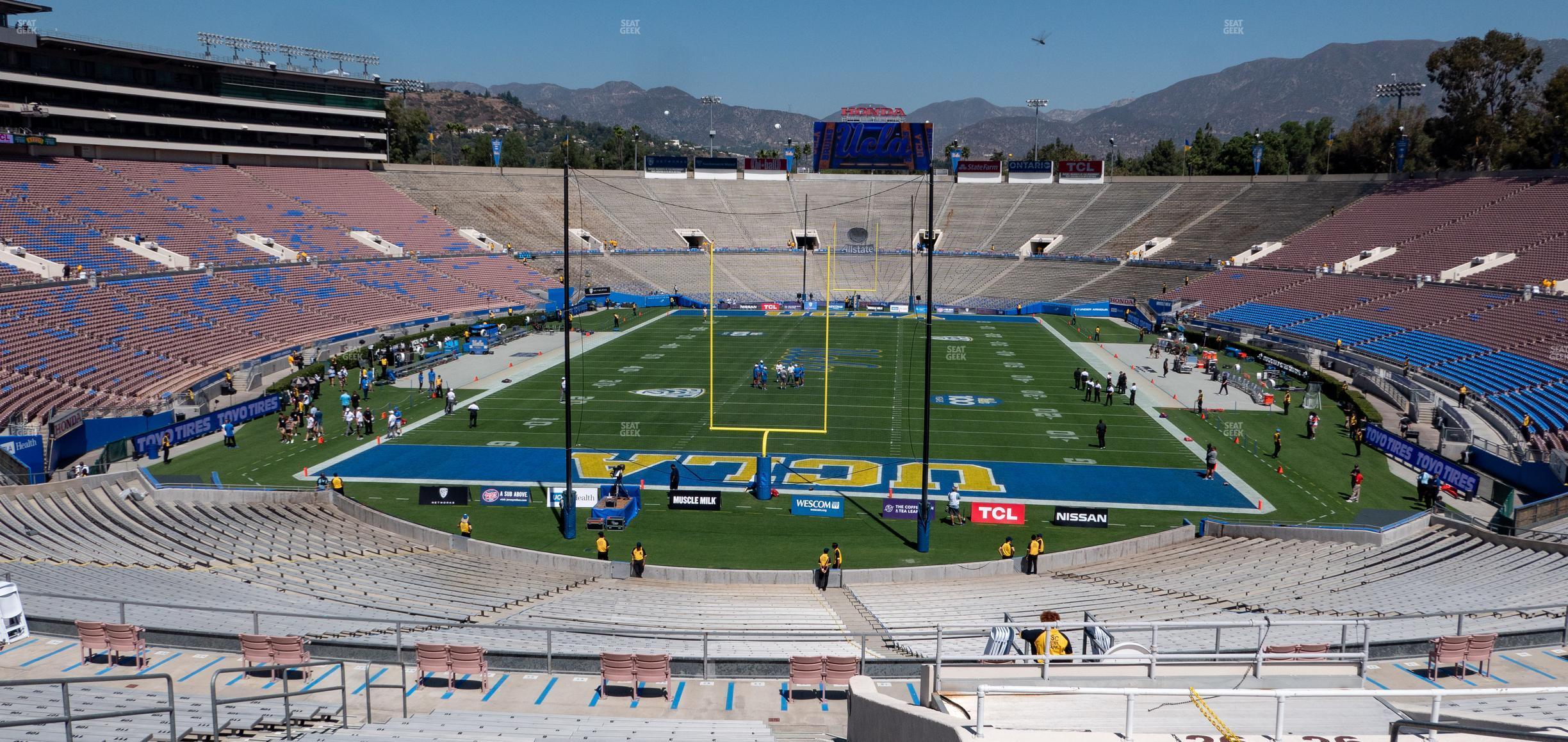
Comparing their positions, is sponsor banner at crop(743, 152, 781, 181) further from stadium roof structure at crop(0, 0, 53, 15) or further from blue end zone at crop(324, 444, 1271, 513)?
blue end zone at crop(324, 444, 1271, 513)

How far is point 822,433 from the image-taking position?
2950 centimetres

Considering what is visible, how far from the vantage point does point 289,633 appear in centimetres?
1146

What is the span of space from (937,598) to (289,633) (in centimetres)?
904

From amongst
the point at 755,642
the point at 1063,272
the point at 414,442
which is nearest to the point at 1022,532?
the point at 755,642

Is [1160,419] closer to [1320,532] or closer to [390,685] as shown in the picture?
[1320,532]

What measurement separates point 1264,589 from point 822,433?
609 inches

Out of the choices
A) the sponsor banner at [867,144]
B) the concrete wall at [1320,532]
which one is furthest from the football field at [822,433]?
the sponsor banner at [867,144]

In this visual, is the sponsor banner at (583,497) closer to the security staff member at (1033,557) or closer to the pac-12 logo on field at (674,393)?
the security staff member at (1033,557)

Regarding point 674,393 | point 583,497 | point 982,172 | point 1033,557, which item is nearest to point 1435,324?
point 674,393

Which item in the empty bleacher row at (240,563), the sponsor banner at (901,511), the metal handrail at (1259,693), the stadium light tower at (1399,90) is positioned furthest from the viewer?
the stadium light tower at (1399,90)

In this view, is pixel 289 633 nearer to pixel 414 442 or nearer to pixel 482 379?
pixel 414 442

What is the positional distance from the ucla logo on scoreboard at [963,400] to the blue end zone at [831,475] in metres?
7.48

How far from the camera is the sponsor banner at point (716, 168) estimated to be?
85.8m

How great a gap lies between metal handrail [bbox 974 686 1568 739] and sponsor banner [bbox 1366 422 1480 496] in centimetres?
1923
